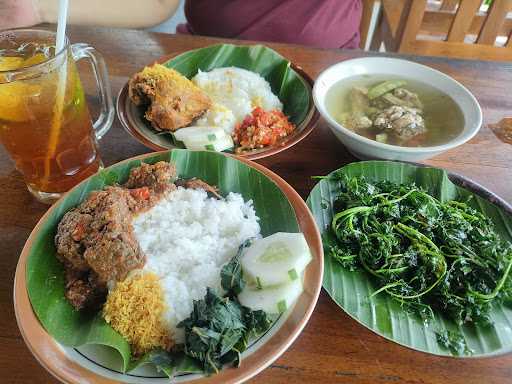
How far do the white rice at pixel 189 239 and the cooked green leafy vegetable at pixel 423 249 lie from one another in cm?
38

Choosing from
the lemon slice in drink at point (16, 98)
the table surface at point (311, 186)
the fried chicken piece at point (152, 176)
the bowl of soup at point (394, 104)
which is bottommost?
the table surface at point (311, 186)

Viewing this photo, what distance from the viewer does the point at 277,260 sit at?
48.2 inches

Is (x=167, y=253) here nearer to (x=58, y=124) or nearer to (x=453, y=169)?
A: (x=58, y=124)

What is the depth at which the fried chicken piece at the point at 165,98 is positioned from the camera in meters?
1.91

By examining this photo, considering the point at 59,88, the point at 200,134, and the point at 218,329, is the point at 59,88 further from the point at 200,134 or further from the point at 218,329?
the point at 218,329

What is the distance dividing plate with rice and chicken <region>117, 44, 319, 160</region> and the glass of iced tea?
0.84 ft

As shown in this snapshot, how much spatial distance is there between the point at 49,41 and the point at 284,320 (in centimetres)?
136

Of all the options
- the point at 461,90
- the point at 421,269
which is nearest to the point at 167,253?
the point at 421,269

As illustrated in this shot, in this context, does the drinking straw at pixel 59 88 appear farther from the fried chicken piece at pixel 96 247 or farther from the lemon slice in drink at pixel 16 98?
the fried chicken piece at pixel 96 247

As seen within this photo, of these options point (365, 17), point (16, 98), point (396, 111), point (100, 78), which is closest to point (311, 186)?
point (396, 111)

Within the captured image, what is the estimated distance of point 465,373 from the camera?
1.26m

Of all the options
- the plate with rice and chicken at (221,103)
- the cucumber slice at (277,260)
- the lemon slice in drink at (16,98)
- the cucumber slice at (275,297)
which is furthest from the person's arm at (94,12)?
the cucumber slice at (275,297)

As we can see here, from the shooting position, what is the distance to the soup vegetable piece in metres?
1.37

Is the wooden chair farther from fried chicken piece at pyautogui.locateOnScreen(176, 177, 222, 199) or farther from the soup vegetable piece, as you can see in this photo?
fried chicken piece at pyautogui.locateOnScreen(176, 177, 222, 199)
